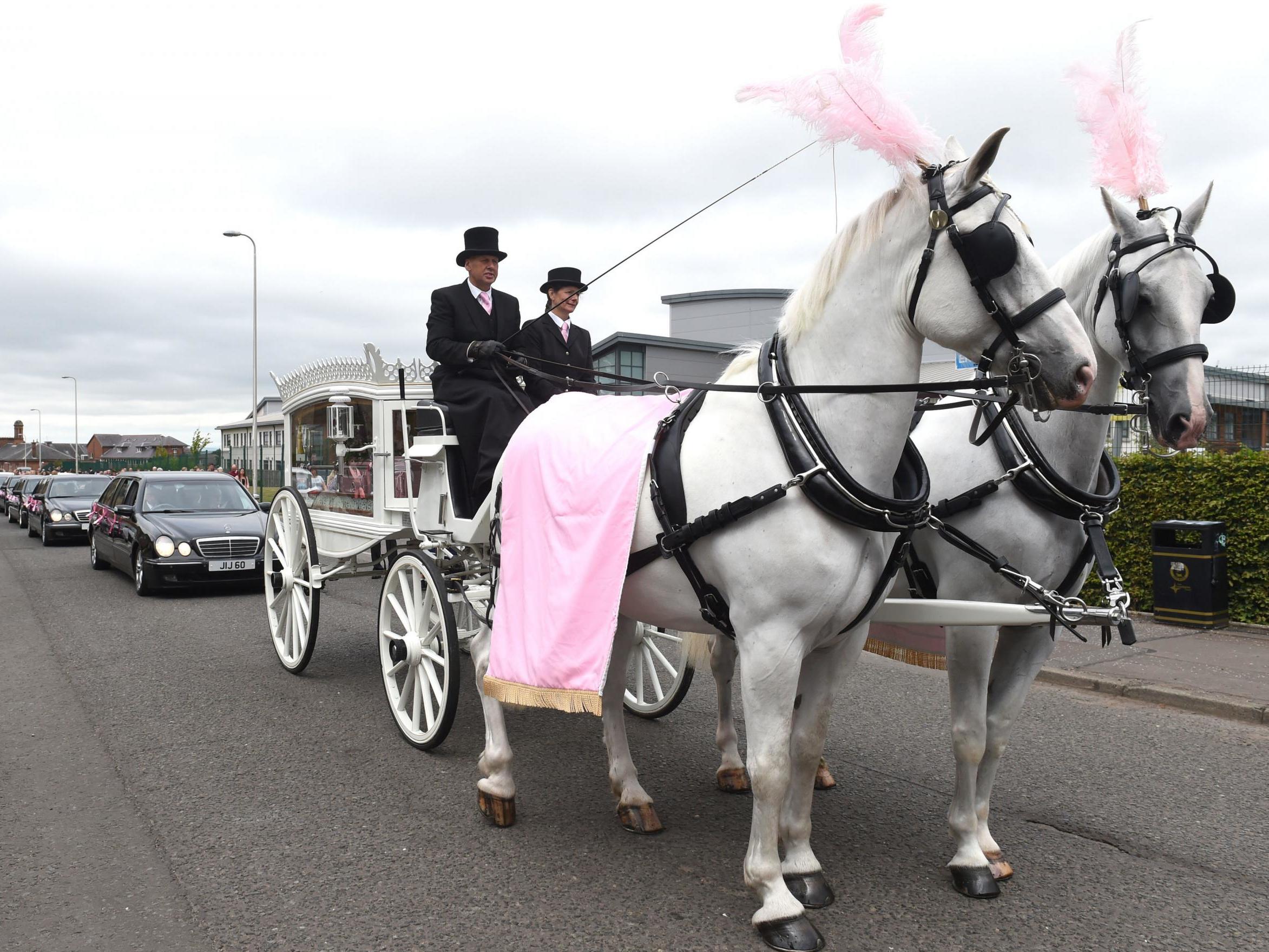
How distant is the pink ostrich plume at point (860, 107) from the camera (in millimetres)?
2695

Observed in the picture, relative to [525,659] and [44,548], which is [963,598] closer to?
[525,659]

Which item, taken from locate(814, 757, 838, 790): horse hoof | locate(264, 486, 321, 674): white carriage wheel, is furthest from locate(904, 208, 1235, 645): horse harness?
locate(264, 486, 321, 674): white carriage wheel

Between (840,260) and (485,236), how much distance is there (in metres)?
2.61

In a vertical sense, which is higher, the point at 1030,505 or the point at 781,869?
the point at 1030,505

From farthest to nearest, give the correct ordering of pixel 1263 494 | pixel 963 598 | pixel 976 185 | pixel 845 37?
pixel 1263 494 < pixel 963 598 < pixel 845 37 < pixel 976 185

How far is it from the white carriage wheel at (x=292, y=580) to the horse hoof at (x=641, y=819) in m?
3.11

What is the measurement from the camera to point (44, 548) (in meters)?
18.9

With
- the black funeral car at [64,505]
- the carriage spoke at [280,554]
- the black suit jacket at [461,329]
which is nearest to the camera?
the black suit jacket at [461,329]

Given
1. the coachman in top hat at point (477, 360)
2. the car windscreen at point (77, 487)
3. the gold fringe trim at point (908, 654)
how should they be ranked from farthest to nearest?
the car windscreen at point (77, 487), the coachman in top hat at point (477, 360), the gold fringe trim at point (908, 654)

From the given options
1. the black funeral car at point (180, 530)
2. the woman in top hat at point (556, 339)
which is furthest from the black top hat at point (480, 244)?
the black funeral car at point (180, 530)

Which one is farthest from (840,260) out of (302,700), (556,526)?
(302,700)

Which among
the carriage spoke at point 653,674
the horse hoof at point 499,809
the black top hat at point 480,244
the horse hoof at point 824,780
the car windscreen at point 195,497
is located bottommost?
the horse hoof at point 824,780

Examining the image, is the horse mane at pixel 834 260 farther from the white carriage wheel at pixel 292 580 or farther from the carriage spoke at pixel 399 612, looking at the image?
the white carriage wheel at pixel 292 580

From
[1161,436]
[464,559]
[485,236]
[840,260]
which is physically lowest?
[464,559]
